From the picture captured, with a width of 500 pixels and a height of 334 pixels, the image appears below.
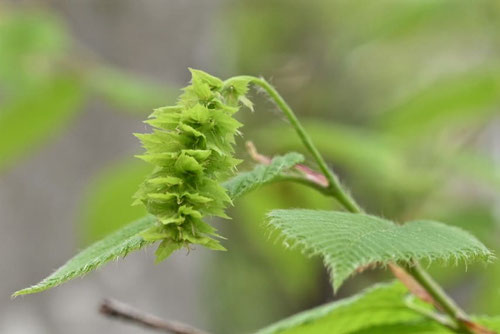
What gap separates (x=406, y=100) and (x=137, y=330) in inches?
31.9

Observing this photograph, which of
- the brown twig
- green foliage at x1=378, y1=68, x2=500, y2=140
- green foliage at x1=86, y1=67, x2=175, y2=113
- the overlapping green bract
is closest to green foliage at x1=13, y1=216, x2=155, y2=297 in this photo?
the overlapping green bract

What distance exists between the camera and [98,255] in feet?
1.45

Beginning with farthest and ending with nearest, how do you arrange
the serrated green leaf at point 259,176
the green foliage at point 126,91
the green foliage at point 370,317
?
the green foliage at point 126,91 < the green foliage at point 370,317 < the serrated green leaf at point 259,176

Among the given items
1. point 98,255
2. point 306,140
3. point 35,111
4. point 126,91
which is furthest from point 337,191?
point 35,111

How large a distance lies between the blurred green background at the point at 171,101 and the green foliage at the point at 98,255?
→ 0.19 meters

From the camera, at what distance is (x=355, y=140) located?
4.22 feet

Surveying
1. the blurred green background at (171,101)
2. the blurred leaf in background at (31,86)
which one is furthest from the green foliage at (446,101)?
the blurred leaf in background at (31,86)

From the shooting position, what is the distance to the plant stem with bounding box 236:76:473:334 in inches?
18.7

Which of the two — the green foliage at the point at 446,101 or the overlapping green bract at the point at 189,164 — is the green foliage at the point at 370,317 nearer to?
the overlapping green bract at the point at 189,164

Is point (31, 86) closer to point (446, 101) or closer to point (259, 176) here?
point (446, 101)

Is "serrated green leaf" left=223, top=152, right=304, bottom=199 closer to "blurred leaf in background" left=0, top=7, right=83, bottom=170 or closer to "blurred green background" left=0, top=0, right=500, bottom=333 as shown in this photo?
"blurred green background" left=0, top=0, right=500, bottom=333

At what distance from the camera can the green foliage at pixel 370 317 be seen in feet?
1.93

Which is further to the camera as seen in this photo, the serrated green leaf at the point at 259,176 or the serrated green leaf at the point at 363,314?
the serrated green leaf at the point at 363,314

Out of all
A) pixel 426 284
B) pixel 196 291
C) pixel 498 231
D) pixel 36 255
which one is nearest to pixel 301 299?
pixel 196 291
